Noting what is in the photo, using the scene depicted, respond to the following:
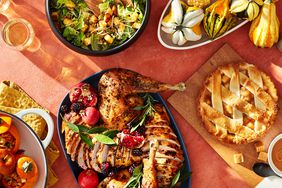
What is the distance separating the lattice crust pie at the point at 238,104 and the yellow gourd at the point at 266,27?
0.38 ft

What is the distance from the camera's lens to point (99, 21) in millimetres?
2188

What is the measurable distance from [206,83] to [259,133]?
0.99 feet

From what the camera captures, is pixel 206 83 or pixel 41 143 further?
pixel 206 83

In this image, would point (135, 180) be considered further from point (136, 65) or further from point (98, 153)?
point (136, 65)

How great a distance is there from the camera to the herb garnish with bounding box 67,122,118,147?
6.71 ft

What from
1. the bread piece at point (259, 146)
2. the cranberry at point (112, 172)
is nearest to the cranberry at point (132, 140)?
the cranberry at point (112, 172)

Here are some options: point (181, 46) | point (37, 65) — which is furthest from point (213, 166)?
point (37, 65)

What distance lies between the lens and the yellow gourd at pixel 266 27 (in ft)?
6.94

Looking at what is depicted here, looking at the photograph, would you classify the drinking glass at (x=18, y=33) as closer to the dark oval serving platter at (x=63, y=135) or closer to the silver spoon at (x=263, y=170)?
the dark oval serving platter at (x=63, y=135)

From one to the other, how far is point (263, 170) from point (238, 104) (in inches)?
11.7

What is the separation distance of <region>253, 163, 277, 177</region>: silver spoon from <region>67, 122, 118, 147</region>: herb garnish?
0.62 metres

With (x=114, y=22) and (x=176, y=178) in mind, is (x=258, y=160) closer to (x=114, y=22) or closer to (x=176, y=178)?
(x=176, y=178)

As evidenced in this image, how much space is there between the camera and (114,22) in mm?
2180

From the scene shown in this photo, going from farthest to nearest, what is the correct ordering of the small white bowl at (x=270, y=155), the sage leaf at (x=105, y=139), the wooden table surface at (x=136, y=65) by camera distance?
the wooden table surface at (x=136, y=65), the small white bowl at (x=270, y=155), the sage leaf at (x=105, y=139)
